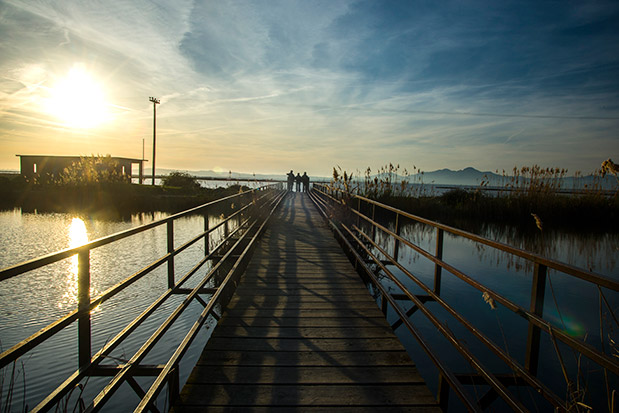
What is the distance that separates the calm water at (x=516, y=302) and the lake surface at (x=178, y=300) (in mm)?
21

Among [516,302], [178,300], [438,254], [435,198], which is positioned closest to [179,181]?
[435,198]

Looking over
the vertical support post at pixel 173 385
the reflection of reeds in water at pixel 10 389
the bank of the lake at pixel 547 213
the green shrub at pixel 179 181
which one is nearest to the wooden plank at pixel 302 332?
the vertical support post at pixel 173 385

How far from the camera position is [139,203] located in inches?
727

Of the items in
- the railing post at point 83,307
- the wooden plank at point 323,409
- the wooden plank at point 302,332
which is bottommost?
the wooden plank at point 323,409

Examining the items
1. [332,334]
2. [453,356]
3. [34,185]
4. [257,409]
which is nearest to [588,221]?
[453,356]

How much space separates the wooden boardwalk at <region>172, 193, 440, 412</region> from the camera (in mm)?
2422

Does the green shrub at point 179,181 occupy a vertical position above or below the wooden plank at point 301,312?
above

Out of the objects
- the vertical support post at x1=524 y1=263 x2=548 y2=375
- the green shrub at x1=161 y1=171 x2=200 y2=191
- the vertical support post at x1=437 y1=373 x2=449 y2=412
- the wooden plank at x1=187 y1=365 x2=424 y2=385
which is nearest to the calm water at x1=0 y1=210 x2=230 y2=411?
the wooden plank at x1=187 y1=365 x2=424 y2=385

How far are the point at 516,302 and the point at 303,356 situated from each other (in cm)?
565

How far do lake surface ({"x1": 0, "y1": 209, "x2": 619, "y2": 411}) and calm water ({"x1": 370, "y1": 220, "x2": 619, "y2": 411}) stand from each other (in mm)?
21

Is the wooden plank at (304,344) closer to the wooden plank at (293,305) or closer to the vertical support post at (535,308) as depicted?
the wooden plank at (293,305)

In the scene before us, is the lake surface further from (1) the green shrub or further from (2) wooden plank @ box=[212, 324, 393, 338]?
(1) the green shrub

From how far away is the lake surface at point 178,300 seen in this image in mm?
4012

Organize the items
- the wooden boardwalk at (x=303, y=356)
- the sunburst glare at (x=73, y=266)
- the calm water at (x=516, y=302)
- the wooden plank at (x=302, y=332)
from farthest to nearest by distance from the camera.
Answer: the sunburst glare at (x=73, y=266)
the calm water at (x=516, y=302)
the wooden plank at (x=302, y=332)
the wooden boardwalk at (x=303, y=356)
